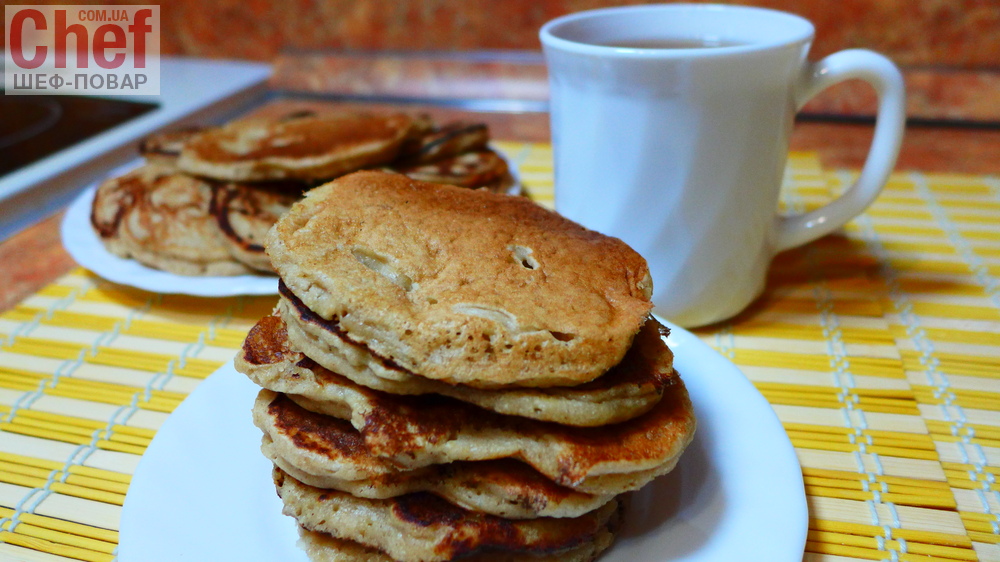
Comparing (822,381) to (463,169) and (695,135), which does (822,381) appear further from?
(463,169)

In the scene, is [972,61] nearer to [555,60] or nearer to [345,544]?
[555,60]

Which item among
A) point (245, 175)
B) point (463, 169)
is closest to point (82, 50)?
point (245, 175)

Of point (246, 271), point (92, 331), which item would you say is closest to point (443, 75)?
point (246, 271)

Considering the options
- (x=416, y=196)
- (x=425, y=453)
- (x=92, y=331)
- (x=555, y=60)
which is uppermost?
(x=555, y=60)

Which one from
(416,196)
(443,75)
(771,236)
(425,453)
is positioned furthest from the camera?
(443,75)

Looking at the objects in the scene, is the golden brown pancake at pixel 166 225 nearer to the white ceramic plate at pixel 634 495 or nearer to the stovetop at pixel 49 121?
the white ceramic plate at pixel 634 495

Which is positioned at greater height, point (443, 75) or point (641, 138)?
point (641, 138)
